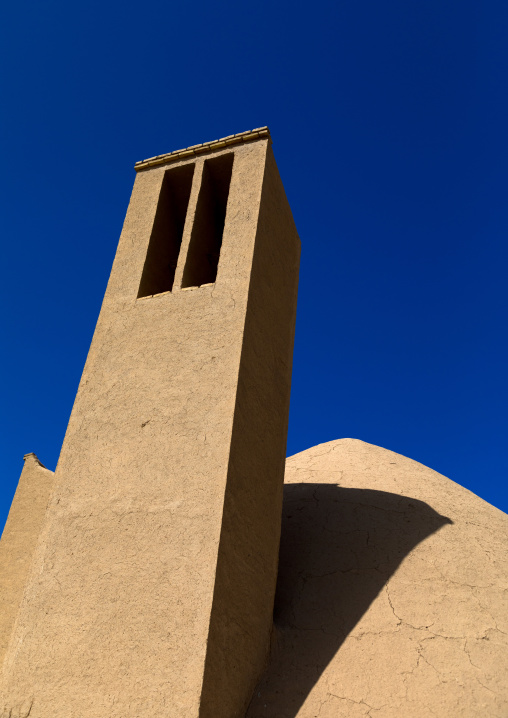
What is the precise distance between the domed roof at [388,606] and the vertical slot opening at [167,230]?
9.58 feet

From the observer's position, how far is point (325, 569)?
208 inches

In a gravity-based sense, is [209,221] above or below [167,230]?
above

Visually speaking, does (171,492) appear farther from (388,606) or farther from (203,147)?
(203,147)

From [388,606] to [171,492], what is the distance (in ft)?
6.95

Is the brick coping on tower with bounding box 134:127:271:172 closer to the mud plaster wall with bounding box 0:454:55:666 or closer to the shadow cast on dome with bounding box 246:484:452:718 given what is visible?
the mud plaster wall with bounding box 0:454:55:666

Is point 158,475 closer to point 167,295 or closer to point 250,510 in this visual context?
point 250,510

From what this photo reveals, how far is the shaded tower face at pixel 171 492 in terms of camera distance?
360 cm

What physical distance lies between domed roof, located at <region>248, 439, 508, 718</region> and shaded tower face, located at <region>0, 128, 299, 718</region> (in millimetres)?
420

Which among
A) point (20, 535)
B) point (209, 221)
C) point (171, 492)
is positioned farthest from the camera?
point (209, 221)

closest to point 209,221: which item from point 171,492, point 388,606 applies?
point 171,492

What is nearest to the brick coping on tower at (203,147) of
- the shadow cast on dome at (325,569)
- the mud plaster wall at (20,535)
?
the mud plaster wall at (20,535)

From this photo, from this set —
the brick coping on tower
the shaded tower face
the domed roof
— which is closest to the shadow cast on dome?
the domed roof

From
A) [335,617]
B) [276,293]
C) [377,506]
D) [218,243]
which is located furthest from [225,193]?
[335,617]

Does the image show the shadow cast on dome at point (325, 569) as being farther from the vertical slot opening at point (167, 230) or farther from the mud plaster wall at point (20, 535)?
the vertical slot opening at point (167, 230)
